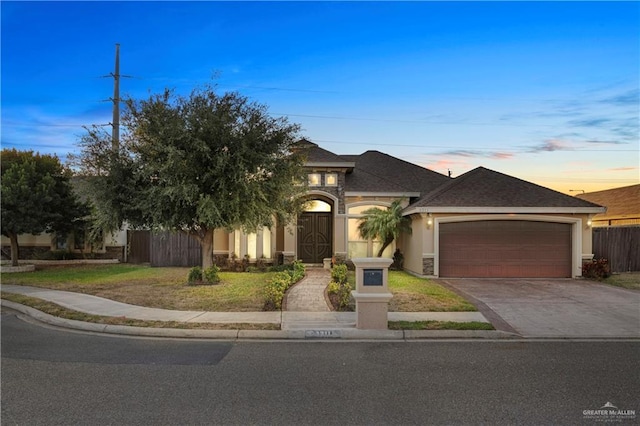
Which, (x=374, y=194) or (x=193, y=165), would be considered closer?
(x=193, y=165)

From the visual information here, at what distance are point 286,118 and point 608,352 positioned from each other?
1074cm

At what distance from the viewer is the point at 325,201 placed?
2034 centimetres

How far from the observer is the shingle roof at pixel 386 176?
67.5 ft

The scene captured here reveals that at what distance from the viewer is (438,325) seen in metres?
8.79

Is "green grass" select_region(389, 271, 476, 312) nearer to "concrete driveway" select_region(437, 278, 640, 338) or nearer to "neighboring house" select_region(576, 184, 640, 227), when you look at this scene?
"concrete driveway" select_region(437, 278, 640, 338)

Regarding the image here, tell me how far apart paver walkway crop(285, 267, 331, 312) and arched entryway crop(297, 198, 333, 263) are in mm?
3197

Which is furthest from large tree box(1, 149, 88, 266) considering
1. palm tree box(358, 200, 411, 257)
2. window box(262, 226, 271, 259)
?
palm tree box(358, 200, 411, 257)

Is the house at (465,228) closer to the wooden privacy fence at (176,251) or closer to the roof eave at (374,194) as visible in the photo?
the roof eave at (374,194)

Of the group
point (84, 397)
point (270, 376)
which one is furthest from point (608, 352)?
point (84, 397)

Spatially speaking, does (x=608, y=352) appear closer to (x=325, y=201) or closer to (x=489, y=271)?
(x=489, y=271)

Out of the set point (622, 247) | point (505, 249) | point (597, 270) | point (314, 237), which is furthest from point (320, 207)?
point (622, 247)

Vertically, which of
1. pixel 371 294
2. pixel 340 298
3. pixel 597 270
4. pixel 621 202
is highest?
pixel 621 202

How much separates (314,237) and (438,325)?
1199 cm

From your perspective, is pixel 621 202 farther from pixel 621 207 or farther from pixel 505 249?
pixel 505 249
